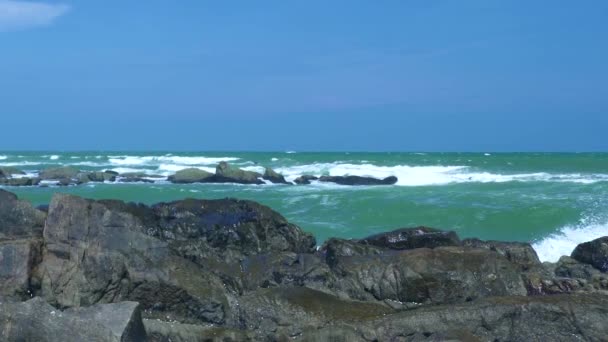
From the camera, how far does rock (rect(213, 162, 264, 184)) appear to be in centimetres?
3638

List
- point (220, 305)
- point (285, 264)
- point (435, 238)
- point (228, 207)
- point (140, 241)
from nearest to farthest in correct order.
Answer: point (220, 305) < point (140, 241) < point (285, 264) < point (435, 238) < point (228, 207)

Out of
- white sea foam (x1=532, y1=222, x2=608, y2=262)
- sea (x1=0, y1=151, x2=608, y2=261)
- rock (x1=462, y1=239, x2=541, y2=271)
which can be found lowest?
white sea foam (x1=532, y1=222, x2=608, y2=262)

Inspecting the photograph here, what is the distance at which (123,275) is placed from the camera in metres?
8.88

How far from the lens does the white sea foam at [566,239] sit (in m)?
17.0

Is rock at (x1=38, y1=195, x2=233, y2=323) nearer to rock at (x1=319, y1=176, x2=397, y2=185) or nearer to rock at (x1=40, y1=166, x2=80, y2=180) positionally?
rock at (x1=319, y1=176, x2=397, y2=185)

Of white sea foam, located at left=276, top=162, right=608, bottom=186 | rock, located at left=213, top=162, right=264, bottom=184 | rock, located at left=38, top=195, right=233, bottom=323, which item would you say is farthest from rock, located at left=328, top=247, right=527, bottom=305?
rock, located at left=213, top=162, right=264, bottom=184

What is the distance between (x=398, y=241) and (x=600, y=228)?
9.44m

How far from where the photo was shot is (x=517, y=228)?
2047 cm

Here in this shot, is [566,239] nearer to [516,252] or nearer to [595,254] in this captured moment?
[595,254]

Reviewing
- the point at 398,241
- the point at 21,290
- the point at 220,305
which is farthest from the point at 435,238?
the point at 21,290

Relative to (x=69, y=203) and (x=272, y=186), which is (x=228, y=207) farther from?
(x=272, y=186)

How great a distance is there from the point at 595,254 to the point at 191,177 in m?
27.4

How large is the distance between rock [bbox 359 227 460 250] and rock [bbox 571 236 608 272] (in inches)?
81.6

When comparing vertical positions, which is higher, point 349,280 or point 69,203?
point 69,203
